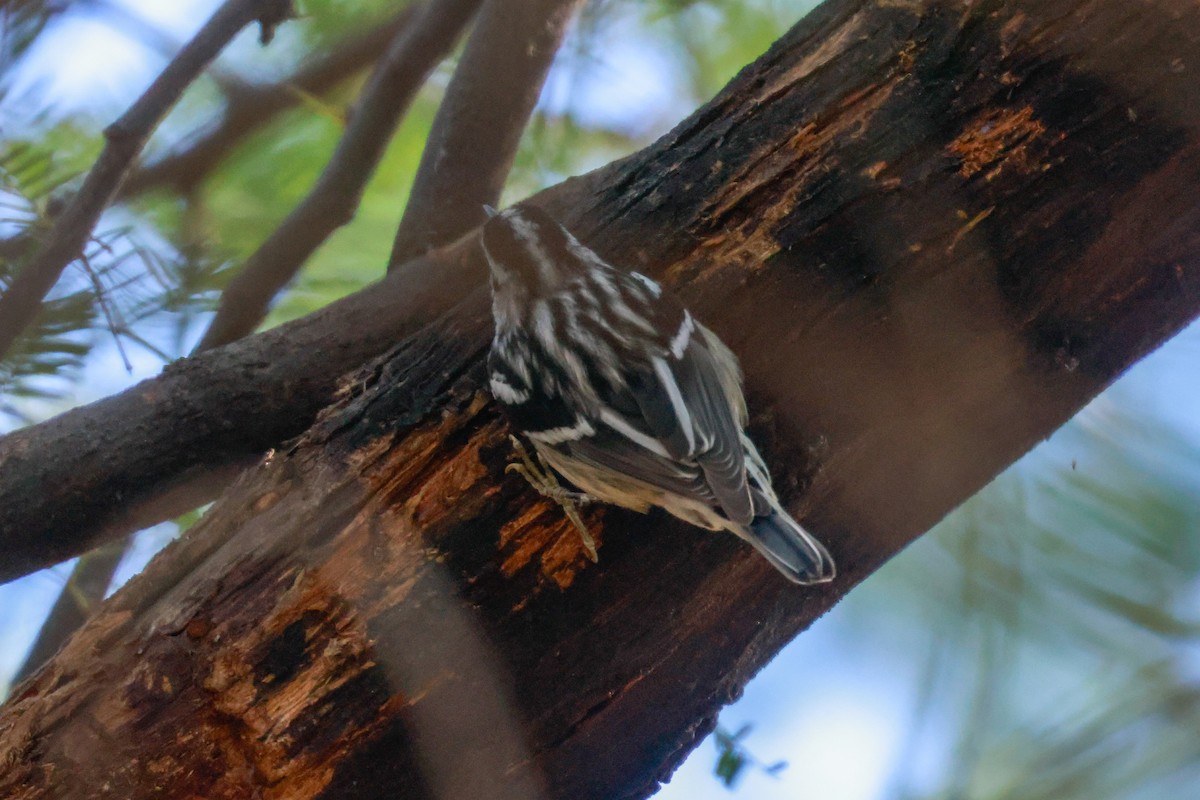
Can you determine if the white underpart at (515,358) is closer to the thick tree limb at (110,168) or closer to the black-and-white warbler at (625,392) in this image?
the black-and-white warbler at (625,392)

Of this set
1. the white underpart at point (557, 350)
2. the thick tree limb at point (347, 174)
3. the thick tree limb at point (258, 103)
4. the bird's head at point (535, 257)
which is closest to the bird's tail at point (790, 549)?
the white underpart at point (557, 350)

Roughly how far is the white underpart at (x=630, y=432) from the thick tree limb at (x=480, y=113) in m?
1.35

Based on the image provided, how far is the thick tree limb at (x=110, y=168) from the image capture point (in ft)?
8.43

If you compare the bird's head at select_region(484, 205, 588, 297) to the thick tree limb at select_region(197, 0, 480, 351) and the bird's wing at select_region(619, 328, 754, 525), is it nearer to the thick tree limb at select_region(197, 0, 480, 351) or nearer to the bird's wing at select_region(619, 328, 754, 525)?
the bird's wing at select_region(619, 328, 754, 525)

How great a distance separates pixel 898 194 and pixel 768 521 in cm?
83

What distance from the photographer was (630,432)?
7.26 feet

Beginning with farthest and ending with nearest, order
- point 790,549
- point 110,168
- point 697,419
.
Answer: point 110,168 → point 697,419 → point 790,549

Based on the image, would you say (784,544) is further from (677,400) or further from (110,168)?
(110,168)

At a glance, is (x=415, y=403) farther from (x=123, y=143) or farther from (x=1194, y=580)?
(x=1194, y=580)

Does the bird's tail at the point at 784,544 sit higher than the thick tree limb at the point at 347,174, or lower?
lower

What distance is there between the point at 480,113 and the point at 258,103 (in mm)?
919

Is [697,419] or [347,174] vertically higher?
[347,174]

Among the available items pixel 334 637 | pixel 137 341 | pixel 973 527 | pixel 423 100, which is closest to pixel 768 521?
pixel 334 637

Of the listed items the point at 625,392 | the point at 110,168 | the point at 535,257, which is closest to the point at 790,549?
the point at 625,392
